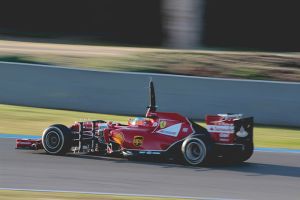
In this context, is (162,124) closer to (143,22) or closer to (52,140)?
(52,140)

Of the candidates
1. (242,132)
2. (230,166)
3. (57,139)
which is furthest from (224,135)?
(57,139)

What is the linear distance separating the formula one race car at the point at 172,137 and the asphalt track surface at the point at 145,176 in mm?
184

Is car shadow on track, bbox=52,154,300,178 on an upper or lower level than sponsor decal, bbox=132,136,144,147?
lower

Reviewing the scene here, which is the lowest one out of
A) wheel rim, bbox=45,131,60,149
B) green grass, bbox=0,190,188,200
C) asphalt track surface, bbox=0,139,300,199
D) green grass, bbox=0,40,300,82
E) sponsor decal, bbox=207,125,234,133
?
green grass, bbox=0,190,188,200

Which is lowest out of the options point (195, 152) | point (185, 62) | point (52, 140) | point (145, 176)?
point (145, 176)

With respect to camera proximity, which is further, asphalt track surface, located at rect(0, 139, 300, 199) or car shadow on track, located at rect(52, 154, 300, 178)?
car shadow on track, located at rect(52, 154, 300, 178)

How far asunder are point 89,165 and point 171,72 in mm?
8216

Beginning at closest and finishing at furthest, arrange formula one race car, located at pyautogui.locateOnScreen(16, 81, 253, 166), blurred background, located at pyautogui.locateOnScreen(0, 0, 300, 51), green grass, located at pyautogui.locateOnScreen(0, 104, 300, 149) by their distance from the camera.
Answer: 1. formula one race car, located at pyautogui.locateOnScreen(16, 81, 253, 166)
2. green grass, located at pyautogui.locateOnScreen(0, 104, 300, 149)
3. blurred background, located at pyautogui.locateOnScreen(0, 0, 300, 51)

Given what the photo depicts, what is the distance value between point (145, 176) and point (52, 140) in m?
Result: 1.81

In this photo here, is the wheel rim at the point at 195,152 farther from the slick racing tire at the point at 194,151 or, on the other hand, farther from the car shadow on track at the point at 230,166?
the car shadow on track at the point at 230,166

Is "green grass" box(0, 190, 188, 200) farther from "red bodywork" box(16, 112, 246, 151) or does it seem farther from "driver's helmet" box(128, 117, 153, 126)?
"driver's helmet" box(128, 117, 153, 126)

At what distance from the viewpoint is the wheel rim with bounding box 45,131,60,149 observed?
10.8 meters

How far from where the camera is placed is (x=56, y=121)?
49.8ft

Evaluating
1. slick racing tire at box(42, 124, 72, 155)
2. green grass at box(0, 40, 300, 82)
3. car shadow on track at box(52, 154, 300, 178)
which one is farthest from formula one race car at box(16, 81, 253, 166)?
green grass at box(0, 40, 300, 82)
